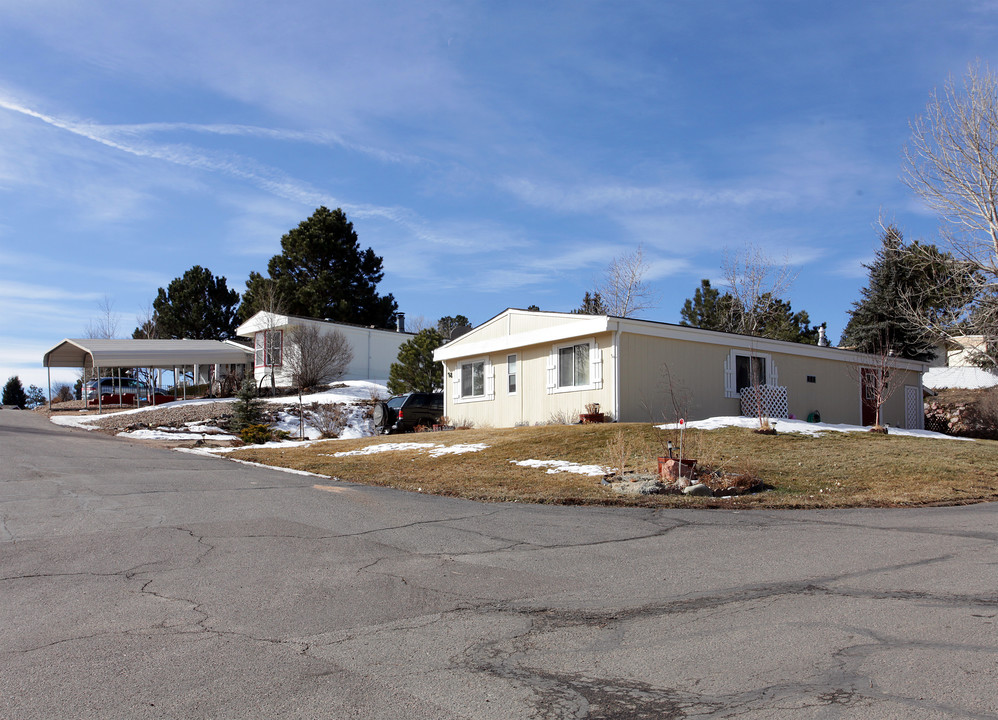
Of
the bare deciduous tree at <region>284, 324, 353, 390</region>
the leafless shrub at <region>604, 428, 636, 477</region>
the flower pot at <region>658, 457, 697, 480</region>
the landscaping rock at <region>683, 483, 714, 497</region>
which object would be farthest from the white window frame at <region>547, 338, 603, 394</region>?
the bare deciduous tree at <region>284, 324, 353, 390</region>

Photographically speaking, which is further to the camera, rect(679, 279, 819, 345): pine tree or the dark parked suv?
rect(679, 279, 819, 345): pine tree

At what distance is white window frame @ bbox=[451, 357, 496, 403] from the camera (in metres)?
23.8

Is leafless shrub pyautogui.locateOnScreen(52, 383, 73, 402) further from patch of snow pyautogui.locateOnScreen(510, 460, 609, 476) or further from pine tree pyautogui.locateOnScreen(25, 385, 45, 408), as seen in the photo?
patch of snow pyautogui.locateOnScreen(510, 460, 609, 476)

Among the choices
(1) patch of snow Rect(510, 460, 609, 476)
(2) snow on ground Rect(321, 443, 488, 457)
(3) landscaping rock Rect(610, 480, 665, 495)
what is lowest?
(3) landscaping rock Rect(610, 480, 665, 495)

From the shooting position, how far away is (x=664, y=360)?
65.8ft

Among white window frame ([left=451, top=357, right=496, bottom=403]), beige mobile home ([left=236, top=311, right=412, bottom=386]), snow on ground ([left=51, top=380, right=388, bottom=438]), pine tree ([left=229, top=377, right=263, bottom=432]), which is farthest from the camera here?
beige mobile home ([left=236, top=311, right=412, bottom=386])

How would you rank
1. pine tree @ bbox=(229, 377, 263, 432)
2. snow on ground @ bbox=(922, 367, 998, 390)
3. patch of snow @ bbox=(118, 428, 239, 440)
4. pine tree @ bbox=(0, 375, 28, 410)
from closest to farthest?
patch of snow @ bbox=(118, 428, 239, 440) → pine tree @ bbox=(229, 377, 263, 432) → snow on ground @ bbox=(922, 367, 998, 390) → pine tree @ bbox=(0, 375, 28, 410)

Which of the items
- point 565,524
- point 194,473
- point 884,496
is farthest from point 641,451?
point 194,473

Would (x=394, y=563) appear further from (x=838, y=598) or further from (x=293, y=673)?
(x=838, y=598)

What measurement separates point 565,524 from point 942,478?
7.59 metres

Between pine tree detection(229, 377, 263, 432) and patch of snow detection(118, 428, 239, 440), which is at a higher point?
pine tree detection(229, 377, 263, 432)

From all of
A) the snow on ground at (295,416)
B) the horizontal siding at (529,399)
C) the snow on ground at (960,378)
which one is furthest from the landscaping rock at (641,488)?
the snow on ground at (960,378)

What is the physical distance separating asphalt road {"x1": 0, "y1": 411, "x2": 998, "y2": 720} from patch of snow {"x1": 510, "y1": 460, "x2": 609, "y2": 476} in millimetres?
3431

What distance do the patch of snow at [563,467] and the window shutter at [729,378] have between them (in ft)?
28.0
